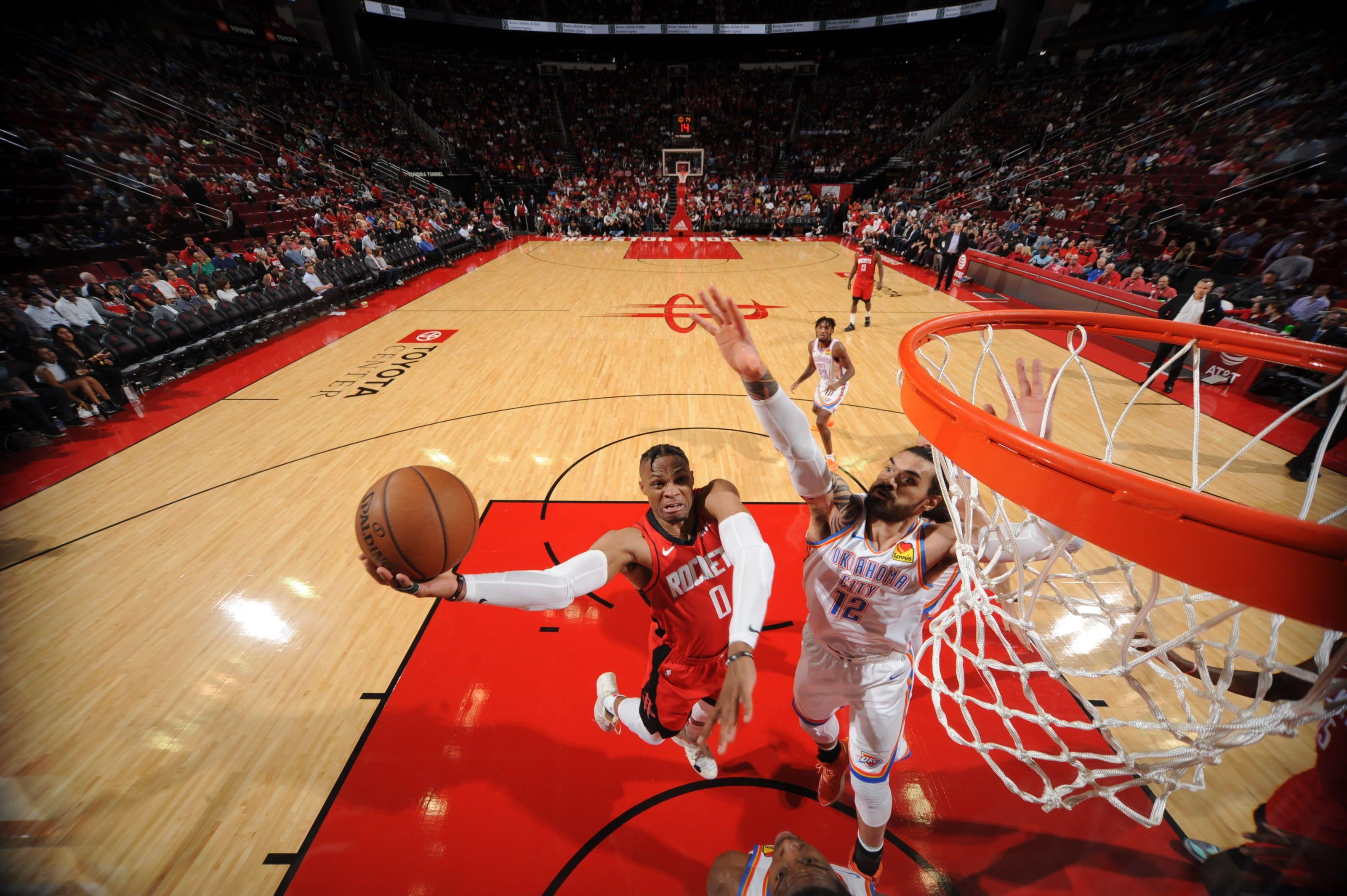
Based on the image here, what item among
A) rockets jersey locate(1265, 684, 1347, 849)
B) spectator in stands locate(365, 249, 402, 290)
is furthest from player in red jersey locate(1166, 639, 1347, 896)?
spectator in stands locate(365, 249, 402, 290)

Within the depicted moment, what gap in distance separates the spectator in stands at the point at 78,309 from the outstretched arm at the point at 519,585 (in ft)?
31.2

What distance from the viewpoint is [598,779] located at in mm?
2904

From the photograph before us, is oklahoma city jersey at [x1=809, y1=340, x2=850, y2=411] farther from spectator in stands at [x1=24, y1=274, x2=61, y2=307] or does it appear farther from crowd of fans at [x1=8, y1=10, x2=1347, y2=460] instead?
spectator in stands at [x1=24, y1=274, x2=61, y2=307]

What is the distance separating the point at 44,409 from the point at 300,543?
15.9ft

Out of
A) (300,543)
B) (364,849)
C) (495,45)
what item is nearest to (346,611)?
(300,543)

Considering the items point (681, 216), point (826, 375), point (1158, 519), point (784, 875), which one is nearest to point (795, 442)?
point (1158, 519)

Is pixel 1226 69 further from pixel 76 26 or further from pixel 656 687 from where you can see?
pixel 76 26

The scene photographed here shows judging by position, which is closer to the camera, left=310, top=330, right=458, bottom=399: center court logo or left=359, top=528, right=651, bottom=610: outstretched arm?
left=359, top=528, right=651, bottom=610: outstretched arm

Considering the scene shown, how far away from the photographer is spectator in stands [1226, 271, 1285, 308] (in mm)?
8266

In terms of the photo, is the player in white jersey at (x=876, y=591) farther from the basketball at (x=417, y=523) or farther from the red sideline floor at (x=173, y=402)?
the red sideline floor at (x=173, y=402)

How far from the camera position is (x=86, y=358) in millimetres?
7066

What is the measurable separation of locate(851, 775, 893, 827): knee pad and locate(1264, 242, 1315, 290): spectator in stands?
1144cm

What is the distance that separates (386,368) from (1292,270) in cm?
1470

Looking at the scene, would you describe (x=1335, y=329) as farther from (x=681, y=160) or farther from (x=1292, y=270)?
(x=681, y=160)
